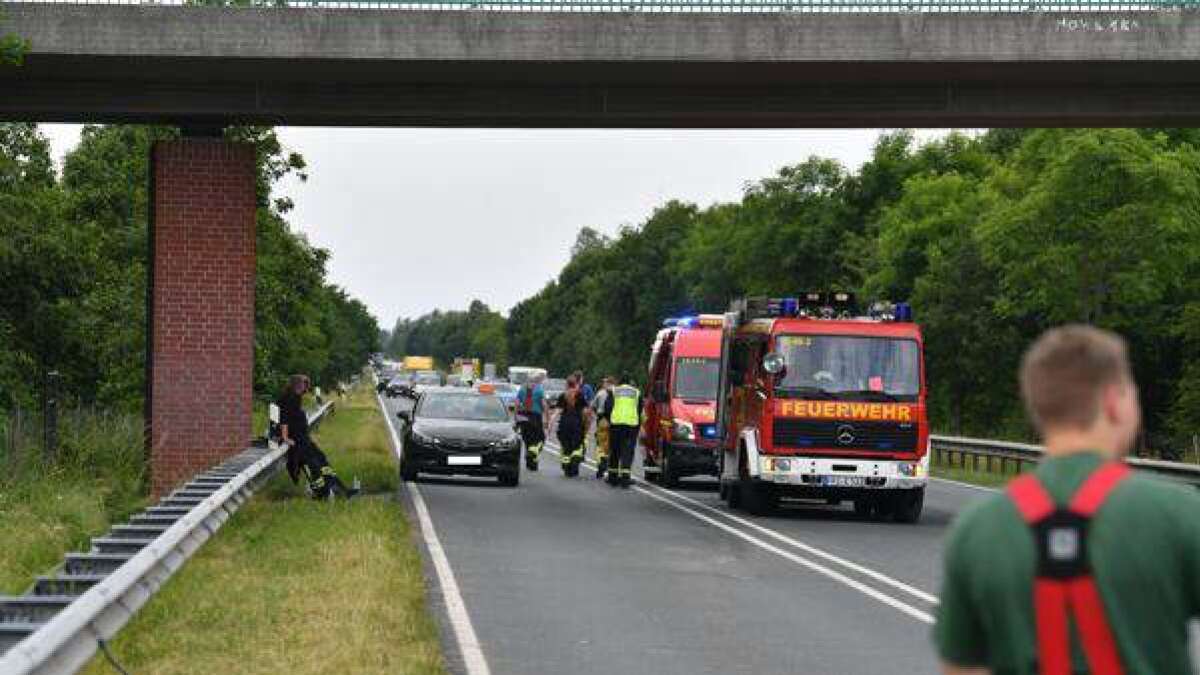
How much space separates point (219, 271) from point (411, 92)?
3.27 m

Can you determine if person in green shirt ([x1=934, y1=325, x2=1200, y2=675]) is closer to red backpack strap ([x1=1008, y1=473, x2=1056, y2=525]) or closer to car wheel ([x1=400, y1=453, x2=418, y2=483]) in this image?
red backpack strap ([x1=1008, y1=473, x2=1056, y2=525])

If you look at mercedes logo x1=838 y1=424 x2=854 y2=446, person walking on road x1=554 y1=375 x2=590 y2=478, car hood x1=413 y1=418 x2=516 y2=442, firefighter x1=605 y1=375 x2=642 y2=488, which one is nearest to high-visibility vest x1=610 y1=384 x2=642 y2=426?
firefighter x1=605 y1=375 x2=642 y2=488

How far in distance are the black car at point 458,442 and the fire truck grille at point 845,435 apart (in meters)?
6.47

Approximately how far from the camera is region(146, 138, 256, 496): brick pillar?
2488 centimetres

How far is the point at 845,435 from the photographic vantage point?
899 inches

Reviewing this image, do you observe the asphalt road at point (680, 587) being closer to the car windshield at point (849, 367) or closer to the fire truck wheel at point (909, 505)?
the fire truck wheel at point (909, 505)

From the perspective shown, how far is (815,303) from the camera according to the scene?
23594mm

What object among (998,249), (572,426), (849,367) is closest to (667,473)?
(572,426)

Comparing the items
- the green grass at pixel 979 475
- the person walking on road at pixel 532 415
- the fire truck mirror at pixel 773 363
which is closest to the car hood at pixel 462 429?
the person walking on road at pixel 532 415

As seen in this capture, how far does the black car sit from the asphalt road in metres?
1.97

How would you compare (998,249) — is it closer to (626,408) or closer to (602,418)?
(602,418)

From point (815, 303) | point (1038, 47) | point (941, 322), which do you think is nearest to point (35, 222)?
point (815, 303)

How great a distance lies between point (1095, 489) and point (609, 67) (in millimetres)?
19323

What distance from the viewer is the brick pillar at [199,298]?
2488cm
